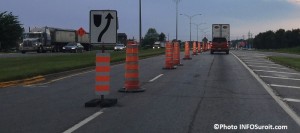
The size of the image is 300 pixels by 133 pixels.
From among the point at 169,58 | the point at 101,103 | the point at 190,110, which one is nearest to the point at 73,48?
the point at 169,58

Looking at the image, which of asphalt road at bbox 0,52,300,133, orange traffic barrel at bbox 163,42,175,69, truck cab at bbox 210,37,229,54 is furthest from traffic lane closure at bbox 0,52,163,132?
truck cab at bbox 210,37,229,54

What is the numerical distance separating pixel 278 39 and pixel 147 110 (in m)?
138

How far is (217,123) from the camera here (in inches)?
406

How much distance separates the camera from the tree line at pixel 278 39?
135 meters

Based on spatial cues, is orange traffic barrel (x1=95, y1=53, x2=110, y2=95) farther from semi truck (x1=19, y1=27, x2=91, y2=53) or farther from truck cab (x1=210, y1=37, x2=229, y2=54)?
semi truck (x1=19, y1=27, x2=91, y2=53)

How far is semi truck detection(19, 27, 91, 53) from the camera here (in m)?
66.0

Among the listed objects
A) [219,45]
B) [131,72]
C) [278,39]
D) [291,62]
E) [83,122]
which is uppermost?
[278,39]

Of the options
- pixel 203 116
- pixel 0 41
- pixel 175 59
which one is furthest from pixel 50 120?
pixel 0 41

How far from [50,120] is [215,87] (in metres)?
8.08

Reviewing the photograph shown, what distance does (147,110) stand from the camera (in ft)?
39.9

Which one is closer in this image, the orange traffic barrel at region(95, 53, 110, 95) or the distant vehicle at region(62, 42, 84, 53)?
the orange traffic barrel at region(95, 53, 110, 95)

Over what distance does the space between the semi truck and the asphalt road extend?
4860 cm

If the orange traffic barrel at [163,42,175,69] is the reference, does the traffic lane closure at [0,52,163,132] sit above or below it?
below

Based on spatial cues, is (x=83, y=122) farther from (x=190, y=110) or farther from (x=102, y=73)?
(x=102, y=73)
